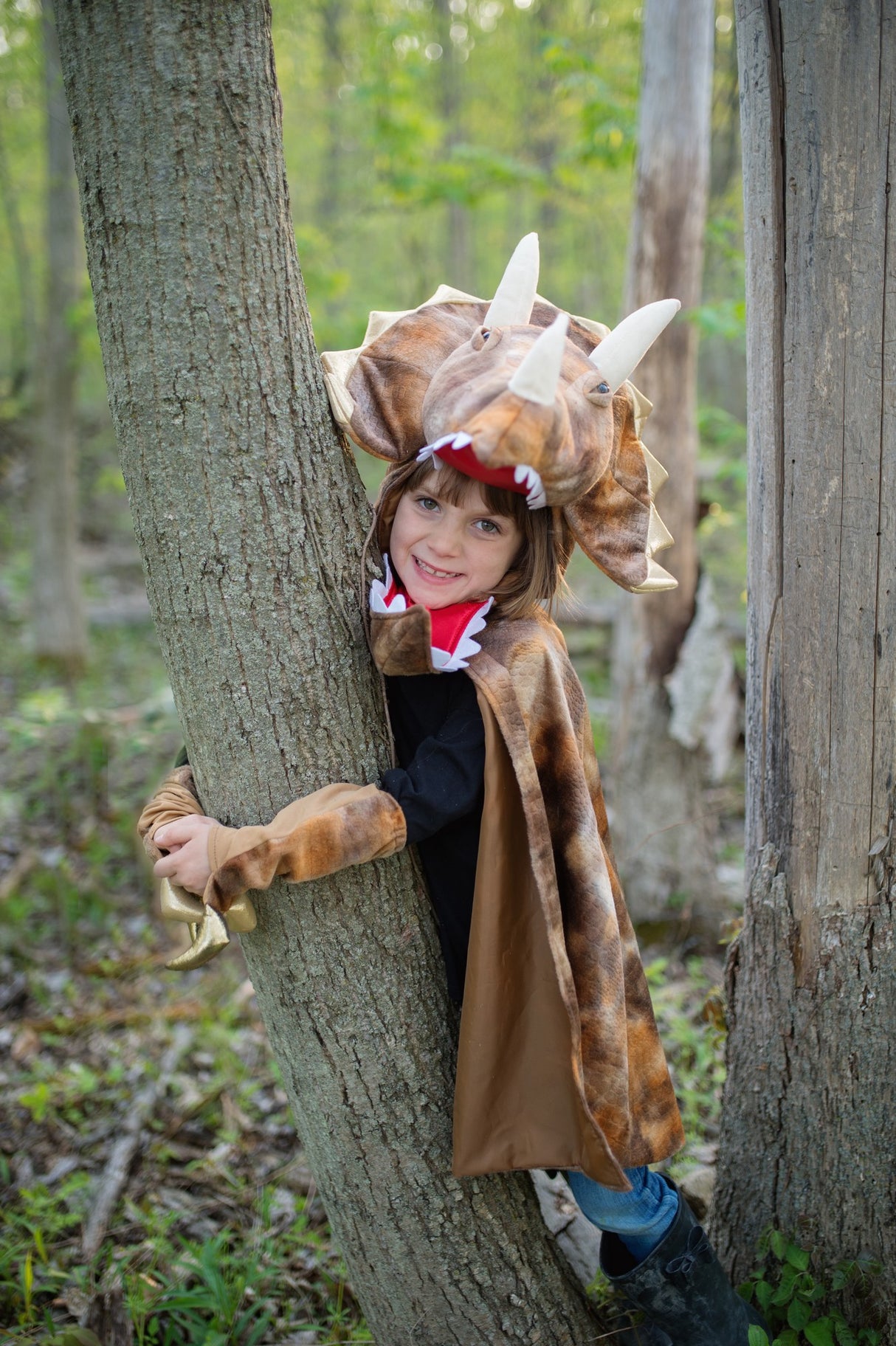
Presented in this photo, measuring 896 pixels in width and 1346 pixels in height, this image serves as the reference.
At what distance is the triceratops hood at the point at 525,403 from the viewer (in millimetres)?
1487

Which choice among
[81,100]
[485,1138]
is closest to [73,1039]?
[485,1138]

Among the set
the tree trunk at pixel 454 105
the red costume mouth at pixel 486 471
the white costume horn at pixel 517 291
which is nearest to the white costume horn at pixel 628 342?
the white costume horn at pixel 517 291

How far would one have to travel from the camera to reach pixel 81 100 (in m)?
1.52

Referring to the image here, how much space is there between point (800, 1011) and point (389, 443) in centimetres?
155

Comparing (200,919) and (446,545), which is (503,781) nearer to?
(446,545)

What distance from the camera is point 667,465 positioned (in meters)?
4.92

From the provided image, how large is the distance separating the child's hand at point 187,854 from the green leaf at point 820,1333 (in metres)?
1.62

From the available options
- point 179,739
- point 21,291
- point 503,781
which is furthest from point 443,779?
point 21,291

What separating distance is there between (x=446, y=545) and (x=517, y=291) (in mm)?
491

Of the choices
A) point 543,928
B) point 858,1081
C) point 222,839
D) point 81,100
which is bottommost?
point 858,1081

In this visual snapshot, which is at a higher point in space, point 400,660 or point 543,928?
point 400,660

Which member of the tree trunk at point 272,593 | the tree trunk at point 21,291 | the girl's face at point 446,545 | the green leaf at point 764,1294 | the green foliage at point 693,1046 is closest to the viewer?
the tree trunk at point 272,593

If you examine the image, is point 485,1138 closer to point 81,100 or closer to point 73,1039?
point 81,100

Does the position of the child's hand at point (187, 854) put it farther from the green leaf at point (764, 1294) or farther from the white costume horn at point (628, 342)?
the green leaf at point (764, 1294)
